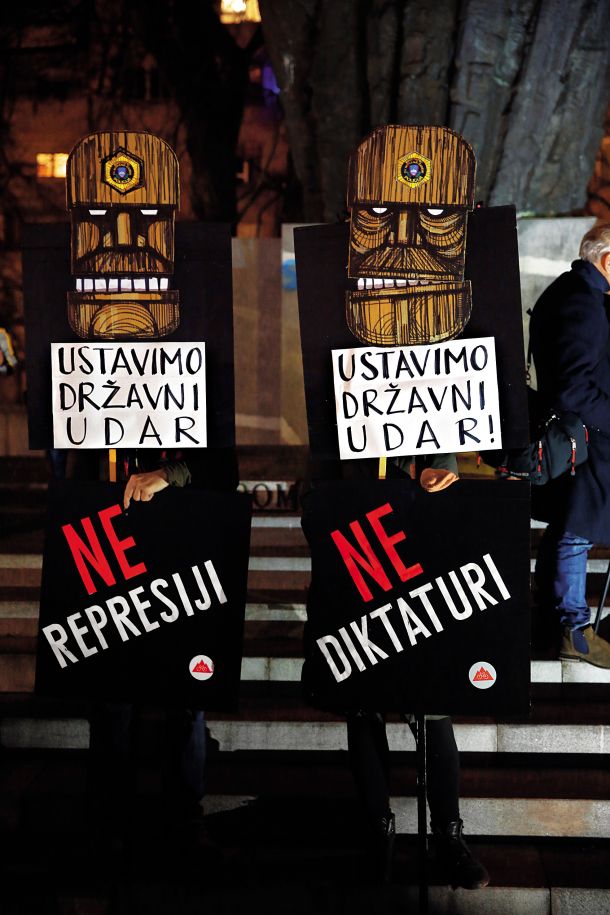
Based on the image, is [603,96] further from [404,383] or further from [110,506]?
[110,506]

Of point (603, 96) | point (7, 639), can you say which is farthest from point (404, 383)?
point (603, 96)

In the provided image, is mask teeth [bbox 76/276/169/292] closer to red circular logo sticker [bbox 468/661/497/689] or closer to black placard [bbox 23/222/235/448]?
black placard [bbox 23/222/235/448]

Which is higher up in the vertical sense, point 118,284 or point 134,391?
point 118,284

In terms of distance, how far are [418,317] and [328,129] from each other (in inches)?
183

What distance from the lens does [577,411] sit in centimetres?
393

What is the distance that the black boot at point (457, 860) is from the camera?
307 cm

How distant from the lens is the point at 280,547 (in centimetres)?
595

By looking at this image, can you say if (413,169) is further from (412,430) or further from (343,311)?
(412,430)

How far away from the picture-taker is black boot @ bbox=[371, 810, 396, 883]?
3150mm

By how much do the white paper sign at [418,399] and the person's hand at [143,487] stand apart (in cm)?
61

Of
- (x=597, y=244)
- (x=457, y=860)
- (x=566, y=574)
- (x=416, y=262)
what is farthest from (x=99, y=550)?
(x=597, y=244)

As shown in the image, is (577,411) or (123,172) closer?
(123,172)

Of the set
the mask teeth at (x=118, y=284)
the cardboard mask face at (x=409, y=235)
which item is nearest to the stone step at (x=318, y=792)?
the cardboard mask face at (x=409, y=235)

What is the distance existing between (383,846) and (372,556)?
3.23ft
